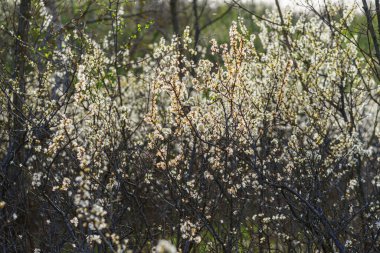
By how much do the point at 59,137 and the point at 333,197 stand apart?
5.41 metres

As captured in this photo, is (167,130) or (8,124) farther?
(8,124)

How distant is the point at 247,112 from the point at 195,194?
1.18m

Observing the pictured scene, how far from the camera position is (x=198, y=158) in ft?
24.6

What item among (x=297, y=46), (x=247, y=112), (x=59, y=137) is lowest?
(x=59, y=137)

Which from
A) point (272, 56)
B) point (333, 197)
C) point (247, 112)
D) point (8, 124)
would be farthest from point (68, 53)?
point (333, 197)

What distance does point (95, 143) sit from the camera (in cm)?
597

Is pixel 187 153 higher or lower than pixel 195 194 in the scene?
higher

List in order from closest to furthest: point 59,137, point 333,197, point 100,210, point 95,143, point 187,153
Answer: point 100,210
point 59,137
point 95,143
point 187,153
point 333,197

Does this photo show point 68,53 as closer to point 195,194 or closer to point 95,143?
point 95,143

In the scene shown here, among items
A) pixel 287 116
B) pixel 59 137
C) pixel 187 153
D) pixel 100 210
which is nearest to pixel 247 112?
pixel 187 153

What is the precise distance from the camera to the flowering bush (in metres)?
5.80

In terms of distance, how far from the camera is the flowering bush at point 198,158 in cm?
580

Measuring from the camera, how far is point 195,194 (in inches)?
249

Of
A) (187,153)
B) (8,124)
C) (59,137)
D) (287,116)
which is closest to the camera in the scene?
(59,137)
